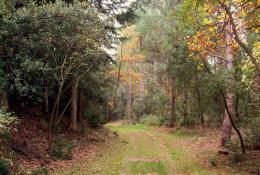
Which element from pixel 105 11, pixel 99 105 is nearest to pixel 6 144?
pixel 105 11

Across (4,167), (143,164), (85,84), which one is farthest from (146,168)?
(85,84)

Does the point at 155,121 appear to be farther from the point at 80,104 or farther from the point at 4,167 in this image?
the point at 4,167

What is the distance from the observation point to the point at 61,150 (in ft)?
48.2

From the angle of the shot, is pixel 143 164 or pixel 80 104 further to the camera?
pixel 80 104

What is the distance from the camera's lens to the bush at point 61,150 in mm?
14199

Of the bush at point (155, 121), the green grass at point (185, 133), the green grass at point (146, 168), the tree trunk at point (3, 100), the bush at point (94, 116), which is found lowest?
the green grass at point (146, 168)

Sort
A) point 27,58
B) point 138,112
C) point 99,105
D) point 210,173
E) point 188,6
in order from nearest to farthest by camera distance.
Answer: point 188,6 < point 210,173 < point 27,58 < point 99,105 < point 138,112

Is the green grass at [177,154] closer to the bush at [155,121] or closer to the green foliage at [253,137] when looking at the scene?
the green foliage at [253,137]

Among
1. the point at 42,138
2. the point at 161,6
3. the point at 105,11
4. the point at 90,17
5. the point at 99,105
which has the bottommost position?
the point at 42,138

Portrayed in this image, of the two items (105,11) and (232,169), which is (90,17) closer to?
(105,11)

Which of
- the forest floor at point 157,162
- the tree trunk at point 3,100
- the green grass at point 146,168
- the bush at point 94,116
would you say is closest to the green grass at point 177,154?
the forest floor at point 157,162

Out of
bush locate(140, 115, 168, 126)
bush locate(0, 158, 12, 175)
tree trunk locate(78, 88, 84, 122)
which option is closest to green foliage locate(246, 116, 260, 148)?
bush locate(0, 158, 12, 175)

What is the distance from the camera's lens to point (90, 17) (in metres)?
13.9

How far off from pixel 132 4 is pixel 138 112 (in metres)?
31.3
